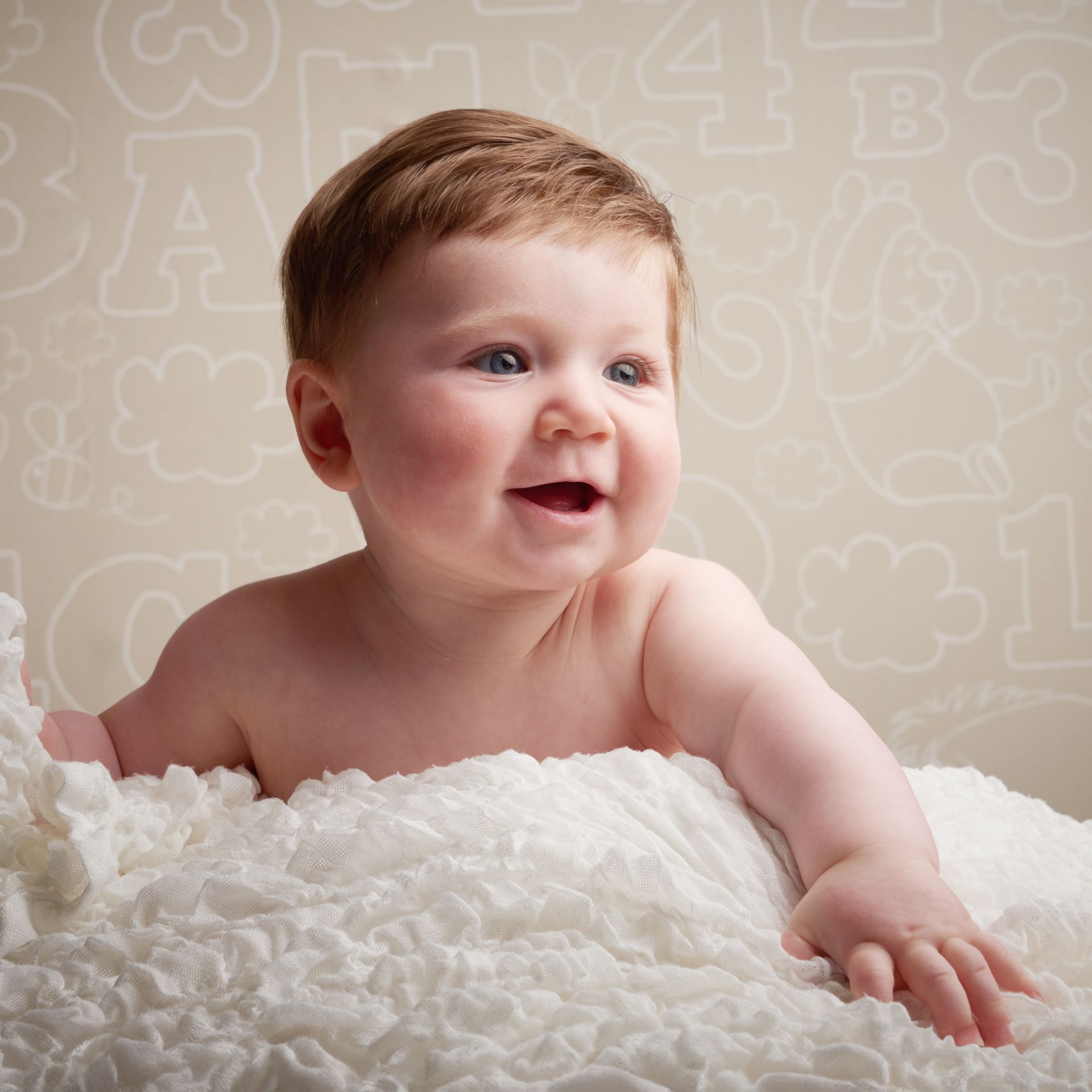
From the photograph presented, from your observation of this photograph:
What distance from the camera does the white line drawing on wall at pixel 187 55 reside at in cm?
122

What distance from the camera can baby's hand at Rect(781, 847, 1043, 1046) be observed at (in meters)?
0.37

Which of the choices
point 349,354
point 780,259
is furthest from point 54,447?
point 780,259

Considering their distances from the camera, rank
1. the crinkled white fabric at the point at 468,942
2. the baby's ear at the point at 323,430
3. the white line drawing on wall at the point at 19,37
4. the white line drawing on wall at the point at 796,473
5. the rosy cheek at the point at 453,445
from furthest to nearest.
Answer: the white line drawing on wall at the point at 796,473
the white line drawing on wall at the point at 19,37
the baby's ear at the point at 323,430
the rosy cheek at the point at 453,445
the crinkled white fabric at the point at 468,942

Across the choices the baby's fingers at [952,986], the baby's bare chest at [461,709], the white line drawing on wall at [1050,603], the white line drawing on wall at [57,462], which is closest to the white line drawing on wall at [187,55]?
the white line drawing on wall at [57,462]

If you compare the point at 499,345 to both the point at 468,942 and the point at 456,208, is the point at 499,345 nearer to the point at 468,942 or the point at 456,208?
the point at 456,208

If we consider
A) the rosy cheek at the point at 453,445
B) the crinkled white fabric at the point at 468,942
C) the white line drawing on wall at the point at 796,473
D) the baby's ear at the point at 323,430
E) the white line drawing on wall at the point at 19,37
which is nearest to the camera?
the crinkled white fabric at the point at 468,942

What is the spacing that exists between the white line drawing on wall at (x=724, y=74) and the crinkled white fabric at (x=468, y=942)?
37.0 inches

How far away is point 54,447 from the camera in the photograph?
1247 millimetres

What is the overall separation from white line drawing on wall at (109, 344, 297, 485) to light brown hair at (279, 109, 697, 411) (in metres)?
0.54

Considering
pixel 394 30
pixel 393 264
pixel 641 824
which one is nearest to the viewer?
pixel 641 824

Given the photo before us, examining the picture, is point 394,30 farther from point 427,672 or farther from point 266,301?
point 427,672

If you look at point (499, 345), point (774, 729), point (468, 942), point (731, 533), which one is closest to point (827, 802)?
point (774, 729)

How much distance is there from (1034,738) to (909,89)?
78 cm

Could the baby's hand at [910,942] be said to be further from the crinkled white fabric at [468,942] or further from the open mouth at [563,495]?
the open mouth at [563,495]
